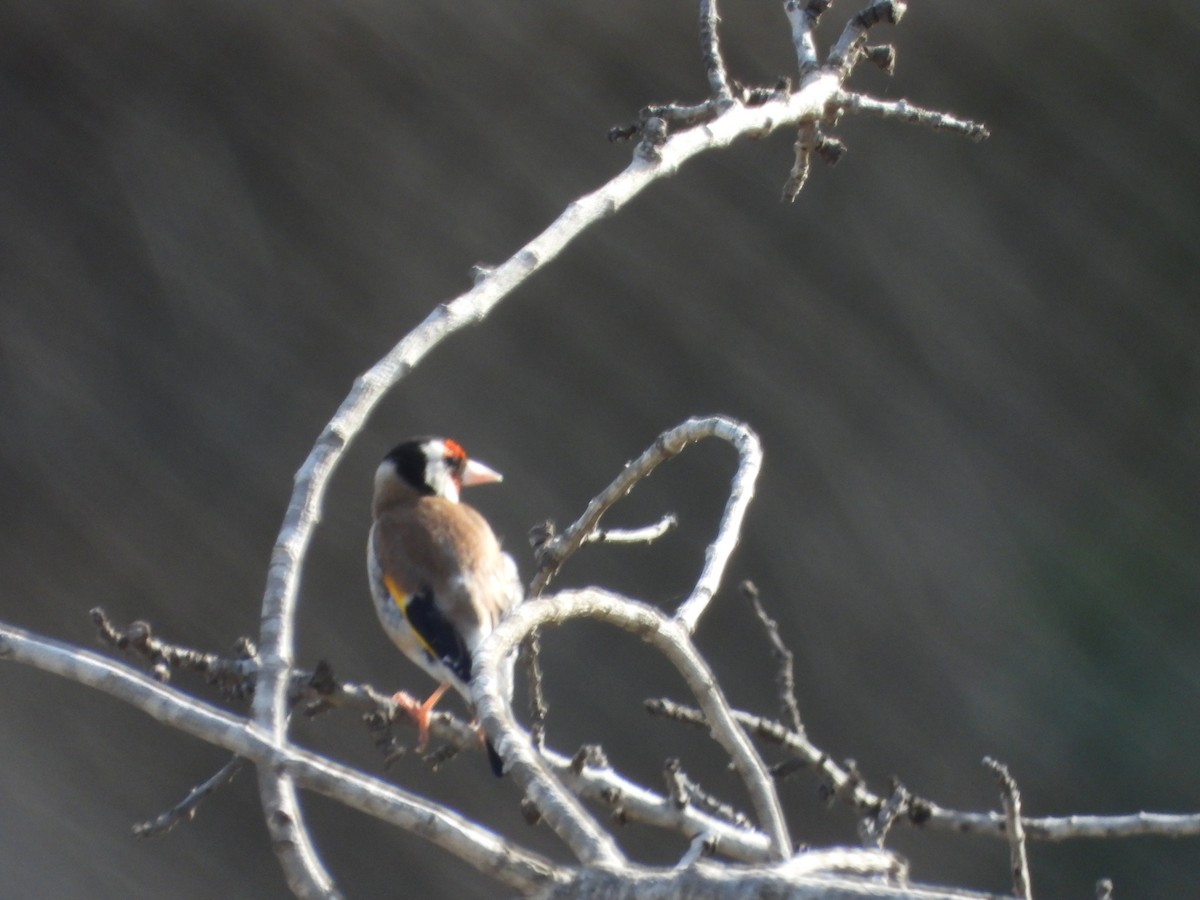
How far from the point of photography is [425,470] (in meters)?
3.48

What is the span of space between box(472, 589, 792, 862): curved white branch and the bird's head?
200cm

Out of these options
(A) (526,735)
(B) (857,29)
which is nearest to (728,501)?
(B) (857,29)

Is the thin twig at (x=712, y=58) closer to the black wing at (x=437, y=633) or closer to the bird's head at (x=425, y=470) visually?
the black wing at (x=437, y=633)

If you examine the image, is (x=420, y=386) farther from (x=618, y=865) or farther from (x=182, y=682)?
(x=618, y=865)

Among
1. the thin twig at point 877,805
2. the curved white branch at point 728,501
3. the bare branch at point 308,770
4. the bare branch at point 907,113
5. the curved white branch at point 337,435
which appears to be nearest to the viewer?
the bare branch at point 308,770

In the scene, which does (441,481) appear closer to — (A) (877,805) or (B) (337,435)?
(A) (877,805)

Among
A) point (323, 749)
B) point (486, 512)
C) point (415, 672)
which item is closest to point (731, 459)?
point (486, 512)

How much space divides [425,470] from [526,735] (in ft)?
7.92

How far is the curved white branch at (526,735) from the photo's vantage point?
1.01 meters

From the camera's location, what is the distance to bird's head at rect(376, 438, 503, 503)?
3477mm

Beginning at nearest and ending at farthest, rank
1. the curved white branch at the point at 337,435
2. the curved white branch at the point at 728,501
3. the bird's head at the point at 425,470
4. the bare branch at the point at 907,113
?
1. the curved white branch at the point at 337,435
2. the curved white branch at the point at 728,501
3. the bare branch at the point at 907,113
4. the bird's head at the point at 425,470

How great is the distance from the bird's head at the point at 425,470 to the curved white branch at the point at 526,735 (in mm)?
1999

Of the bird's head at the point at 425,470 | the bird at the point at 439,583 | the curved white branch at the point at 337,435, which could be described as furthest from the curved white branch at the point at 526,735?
the bird's head at the point at 425,470

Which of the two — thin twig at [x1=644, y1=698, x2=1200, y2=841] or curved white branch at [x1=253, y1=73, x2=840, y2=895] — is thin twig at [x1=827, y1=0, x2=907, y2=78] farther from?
thin twig at [x1=644, y1=698, x2=1200, y2=841]
